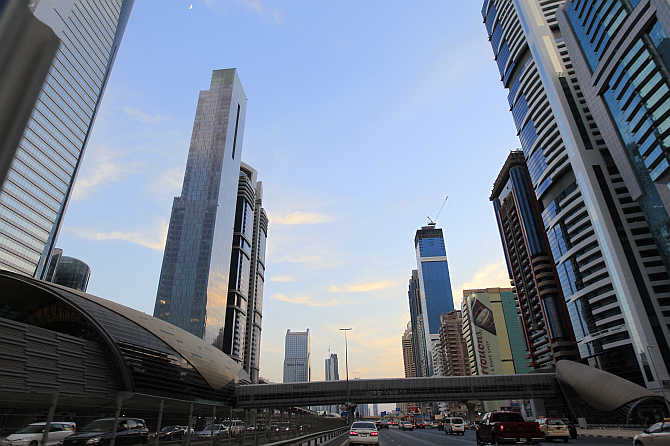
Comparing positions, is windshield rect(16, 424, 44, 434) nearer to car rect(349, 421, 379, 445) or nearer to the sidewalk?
car rect(349, 421, 379, 445)

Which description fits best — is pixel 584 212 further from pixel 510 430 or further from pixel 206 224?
pixel 206 224

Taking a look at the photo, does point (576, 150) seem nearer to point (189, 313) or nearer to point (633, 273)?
point (633, 273)

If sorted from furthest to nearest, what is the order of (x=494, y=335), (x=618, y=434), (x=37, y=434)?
(x=494, y=335) → (x=618, y=434) → (x=37, y=434)

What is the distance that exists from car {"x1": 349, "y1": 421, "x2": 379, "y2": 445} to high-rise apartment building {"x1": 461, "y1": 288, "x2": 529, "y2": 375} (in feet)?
585

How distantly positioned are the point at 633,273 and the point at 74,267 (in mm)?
203503

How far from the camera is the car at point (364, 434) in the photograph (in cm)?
2455

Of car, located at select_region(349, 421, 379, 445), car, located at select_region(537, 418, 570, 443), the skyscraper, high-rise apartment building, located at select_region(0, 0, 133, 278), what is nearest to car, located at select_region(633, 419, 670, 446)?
car, located at select_region(537, 418, 570, 443)

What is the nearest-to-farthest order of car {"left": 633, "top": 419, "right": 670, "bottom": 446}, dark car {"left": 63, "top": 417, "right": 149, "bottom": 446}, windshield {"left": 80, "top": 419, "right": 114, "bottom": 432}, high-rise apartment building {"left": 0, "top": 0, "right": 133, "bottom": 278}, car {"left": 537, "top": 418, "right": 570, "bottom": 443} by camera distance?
dark car {"left": 63, "top": 417, "right": 149, "bottom": 446} < windshield {"left": 80, "top": 419, "right": 114, "bottom": 432} < car {"left": 633, "top": 419, "right": 670, "bottom": 446} < car {"left": 537, "top": 418, "right": 570, "bottom": 443} < high-rise apartment building {"left": 0, "top": 0, "right": 133, "bottom": 278}

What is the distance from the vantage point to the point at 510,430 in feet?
69.6

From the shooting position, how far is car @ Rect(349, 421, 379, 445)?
24.5 metres

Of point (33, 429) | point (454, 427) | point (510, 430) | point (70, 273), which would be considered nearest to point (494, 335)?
point (454, 427)

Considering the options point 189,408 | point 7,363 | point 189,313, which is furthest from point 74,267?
point 189,408

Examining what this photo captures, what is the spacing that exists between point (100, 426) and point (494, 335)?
203 m

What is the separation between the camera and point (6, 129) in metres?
1.44
